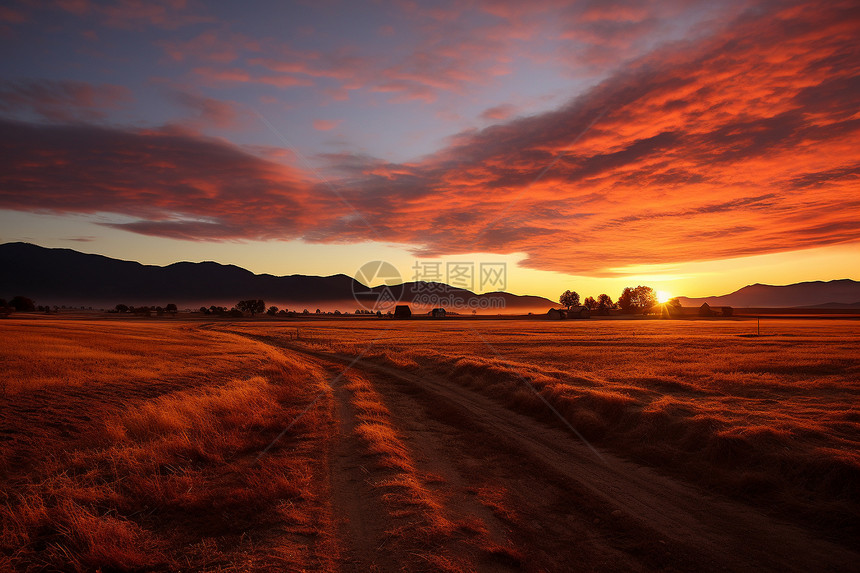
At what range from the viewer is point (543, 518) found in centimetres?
811

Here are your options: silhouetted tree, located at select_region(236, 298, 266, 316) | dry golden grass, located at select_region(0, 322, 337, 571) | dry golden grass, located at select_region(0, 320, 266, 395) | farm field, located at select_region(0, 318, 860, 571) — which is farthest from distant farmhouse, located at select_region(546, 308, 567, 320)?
dry golden grass, located at select_region(0, 322, 337, 571)

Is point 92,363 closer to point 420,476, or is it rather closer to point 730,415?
point 420,476

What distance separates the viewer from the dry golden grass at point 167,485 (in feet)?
21.8

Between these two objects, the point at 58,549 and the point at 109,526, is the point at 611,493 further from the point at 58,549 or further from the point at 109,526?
the point at 58,549

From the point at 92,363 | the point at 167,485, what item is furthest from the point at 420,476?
the point at 92,363

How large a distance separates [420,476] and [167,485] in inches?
208

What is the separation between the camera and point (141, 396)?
1563 cm

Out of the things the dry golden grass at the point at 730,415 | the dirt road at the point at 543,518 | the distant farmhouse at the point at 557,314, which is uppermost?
the distant farmhouse at the point at 557,314

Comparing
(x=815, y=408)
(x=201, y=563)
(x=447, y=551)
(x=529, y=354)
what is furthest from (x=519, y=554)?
(x=529, y=354)

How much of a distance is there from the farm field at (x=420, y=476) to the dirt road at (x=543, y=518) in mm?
45

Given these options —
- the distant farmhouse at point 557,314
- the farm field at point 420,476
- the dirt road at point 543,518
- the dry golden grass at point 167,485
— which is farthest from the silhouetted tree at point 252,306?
the dirt road at point 543,518

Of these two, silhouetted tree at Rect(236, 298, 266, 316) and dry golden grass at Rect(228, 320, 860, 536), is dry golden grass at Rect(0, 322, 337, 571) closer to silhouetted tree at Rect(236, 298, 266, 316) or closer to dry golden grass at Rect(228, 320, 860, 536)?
dry golden grass at Rect(228, 320, 860, 536)

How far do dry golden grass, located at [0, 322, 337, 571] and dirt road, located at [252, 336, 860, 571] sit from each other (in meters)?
0.90

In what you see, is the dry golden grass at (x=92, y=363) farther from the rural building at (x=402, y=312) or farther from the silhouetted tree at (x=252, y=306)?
the silhouetted tree at (x=252, y=306)
